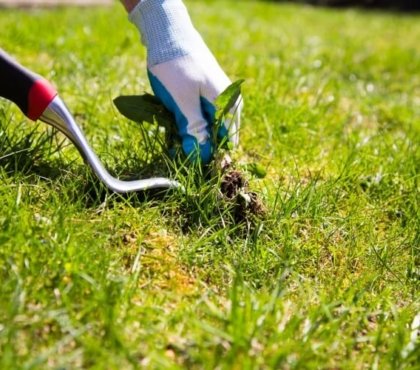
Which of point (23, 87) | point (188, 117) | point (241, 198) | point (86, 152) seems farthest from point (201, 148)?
point (23, 87)

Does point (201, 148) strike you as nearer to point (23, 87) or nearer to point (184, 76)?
point (184, 76)

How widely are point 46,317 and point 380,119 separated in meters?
1.92

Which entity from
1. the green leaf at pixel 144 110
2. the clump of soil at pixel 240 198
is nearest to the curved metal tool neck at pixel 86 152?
the clump of soil at pixel 240 198

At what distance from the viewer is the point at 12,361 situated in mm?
1106

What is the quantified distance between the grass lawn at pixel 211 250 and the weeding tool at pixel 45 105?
0.11ft

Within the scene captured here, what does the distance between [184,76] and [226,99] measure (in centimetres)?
13

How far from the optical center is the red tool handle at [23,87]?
1586 mm

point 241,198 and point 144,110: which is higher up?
point 144,110

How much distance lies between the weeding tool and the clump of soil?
168 millimetres

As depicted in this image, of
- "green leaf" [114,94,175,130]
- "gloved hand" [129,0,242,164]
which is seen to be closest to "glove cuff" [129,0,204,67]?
"gloved hand" [129,0,242,164]

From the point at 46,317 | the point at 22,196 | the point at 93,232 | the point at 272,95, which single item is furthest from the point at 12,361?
the point at 272,95

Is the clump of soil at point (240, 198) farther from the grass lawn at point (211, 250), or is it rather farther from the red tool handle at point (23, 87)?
the red tool handle at point (23, 87)

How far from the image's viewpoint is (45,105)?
1606mm

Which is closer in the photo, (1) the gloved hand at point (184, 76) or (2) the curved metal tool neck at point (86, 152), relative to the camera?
(2) the curved metal tool neck at point (86, 152)
